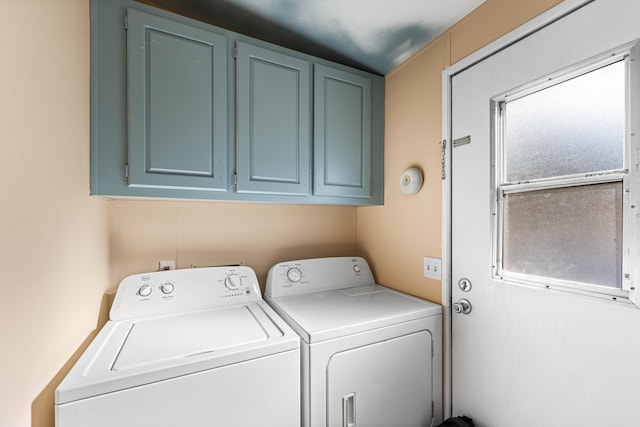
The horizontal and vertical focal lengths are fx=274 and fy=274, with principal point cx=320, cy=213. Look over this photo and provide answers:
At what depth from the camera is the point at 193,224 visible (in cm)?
167

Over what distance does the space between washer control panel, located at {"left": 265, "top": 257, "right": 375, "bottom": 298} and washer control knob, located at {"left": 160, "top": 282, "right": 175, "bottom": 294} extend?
1.75 ft

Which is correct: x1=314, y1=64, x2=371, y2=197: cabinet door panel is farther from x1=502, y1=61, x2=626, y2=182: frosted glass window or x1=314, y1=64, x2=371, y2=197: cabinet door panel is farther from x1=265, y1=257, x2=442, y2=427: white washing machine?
x1=502, y1=61, x2=626, y2=182: frosted glass window

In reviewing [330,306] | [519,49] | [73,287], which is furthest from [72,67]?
[519,49]

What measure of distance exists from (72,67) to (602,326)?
2123 mm

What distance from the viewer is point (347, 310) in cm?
143

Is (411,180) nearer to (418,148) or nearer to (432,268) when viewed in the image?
(418,148)

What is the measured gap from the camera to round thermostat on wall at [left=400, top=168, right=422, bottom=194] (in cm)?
161

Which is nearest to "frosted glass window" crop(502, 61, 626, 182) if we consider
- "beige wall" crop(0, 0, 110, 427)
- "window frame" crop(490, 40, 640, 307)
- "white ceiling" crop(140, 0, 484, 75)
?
"window frame" crop(490, 40, 640, 307)

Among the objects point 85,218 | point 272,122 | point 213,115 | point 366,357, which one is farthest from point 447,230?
point 85,218

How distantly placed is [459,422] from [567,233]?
1.01 m

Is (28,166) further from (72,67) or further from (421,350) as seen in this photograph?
(421,350)

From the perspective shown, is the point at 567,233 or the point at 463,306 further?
the point at 463,306

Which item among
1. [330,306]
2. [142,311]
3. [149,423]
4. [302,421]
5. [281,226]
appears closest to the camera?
[149,423]

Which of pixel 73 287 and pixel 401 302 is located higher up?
pixel 73 287
